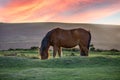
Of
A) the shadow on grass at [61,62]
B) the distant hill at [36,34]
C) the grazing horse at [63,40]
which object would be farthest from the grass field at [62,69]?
the distant hill at [36,34]

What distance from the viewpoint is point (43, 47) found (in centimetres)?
1575

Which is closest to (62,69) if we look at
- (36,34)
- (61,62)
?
(61,62)

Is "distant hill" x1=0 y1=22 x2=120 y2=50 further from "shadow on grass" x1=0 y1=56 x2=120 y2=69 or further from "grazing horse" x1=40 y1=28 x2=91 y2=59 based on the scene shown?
"shadow on grass" x1=0 y1=56 x2=120 y2=69

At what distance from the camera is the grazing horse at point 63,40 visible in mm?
15789

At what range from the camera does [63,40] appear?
52.7 ft

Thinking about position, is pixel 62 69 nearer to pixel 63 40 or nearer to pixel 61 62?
pixel 61 62

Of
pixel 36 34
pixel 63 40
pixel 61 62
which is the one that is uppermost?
pixel 36 34

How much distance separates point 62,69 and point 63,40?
176 inches

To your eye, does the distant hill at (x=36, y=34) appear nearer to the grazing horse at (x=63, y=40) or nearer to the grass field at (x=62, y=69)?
the grazing horse at (x=63, y=40)

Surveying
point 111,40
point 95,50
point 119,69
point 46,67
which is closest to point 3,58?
point 46,67

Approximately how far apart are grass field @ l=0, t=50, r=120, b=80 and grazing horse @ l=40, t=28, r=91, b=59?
2785 millimetres

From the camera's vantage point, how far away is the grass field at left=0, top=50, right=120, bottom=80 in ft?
34.3

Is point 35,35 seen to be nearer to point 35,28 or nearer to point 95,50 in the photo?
point 35,28

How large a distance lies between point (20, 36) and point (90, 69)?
9100 millimetres
